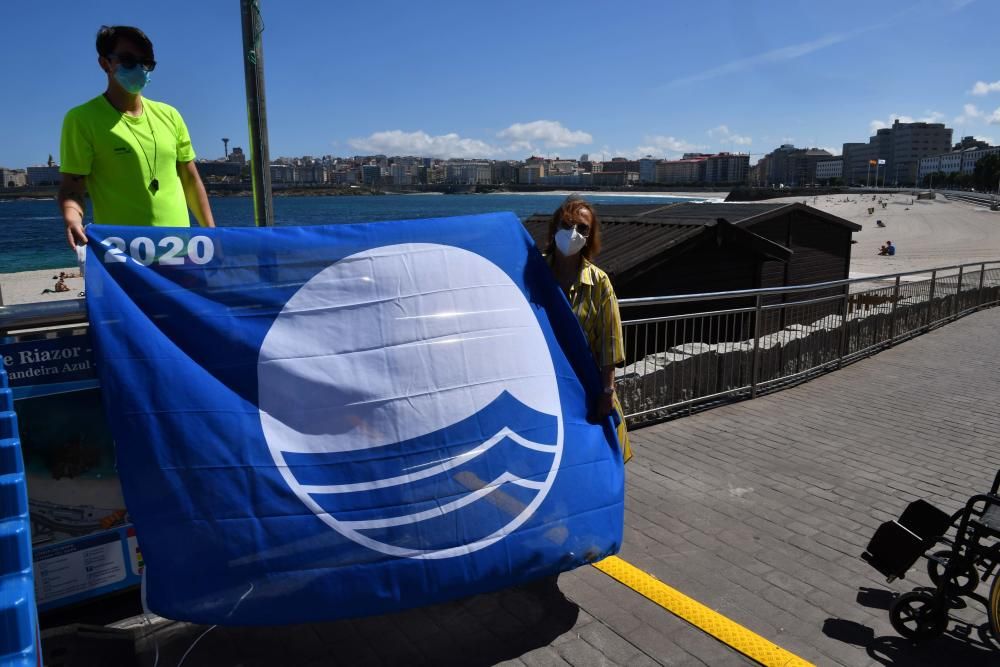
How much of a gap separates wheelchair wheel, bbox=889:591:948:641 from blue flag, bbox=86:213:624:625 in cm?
135

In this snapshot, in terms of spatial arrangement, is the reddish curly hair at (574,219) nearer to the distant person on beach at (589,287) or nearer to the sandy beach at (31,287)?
the distant person on beach at (589,287)

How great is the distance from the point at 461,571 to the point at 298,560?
26.2 inches

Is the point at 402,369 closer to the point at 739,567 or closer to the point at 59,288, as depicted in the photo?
the point at 739,567

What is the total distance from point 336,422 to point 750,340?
591 cm

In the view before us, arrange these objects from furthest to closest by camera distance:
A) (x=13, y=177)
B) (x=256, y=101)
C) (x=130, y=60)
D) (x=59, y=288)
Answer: (x=13, y=177)
(x=59, y=288)
(x=256, y=101)
(x=130, y=60)

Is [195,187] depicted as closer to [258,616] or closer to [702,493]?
[258,616]

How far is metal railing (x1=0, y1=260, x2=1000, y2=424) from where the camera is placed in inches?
264

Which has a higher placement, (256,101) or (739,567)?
(256,101)

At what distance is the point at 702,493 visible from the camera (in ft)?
16.6

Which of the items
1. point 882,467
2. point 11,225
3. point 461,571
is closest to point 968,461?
point 882,467

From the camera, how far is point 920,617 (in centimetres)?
334

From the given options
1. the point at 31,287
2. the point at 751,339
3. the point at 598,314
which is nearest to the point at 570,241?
the point at 598,314

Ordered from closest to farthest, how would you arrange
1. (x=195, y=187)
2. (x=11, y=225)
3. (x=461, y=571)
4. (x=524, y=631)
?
(x=461, y=571) → (x=524, y=631) → (x=195, y=187) → (x=11, y=225)

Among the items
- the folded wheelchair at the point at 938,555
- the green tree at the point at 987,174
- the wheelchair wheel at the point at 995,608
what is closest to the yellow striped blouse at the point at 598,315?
the folded wheelchair at the point at 938,555
